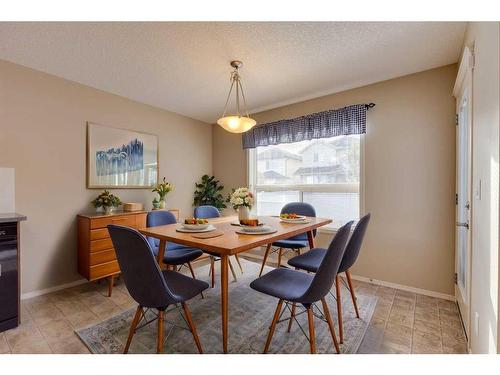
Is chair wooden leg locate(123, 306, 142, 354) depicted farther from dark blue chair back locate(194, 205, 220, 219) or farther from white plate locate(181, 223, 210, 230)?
dark blue chair back locate(194, 205, 220, 219)

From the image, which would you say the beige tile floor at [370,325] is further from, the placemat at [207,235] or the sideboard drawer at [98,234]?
the placemat at [207,235]

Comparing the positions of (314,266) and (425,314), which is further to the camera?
(425,314)

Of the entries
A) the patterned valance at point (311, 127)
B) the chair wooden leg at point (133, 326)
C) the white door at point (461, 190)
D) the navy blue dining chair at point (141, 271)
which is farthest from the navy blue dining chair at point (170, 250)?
the white door at point (461, 190)

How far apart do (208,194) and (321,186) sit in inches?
73.5

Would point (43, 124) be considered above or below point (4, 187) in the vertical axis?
above

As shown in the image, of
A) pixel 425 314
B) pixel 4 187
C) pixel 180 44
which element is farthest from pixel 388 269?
pixel 4 187

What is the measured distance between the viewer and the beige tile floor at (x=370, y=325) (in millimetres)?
1627

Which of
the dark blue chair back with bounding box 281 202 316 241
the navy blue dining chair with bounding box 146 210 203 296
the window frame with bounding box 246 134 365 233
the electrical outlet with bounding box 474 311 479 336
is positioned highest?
the window frame with bounding box 246 134 365 233

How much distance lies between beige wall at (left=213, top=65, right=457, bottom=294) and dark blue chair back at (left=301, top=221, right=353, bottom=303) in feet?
5.35

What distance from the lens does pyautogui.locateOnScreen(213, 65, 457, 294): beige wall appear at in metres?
2.33

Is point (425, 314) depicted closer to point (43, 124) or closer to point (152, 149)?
point (152, 149)

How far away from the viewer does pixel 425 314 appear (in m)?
2.04

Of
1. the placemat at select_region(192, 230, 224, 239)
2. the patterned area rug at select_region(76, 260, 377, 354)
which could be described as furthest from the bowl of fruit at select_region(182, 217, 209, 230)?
the patterned area rug at select_region(76, 260, 377, 354)
